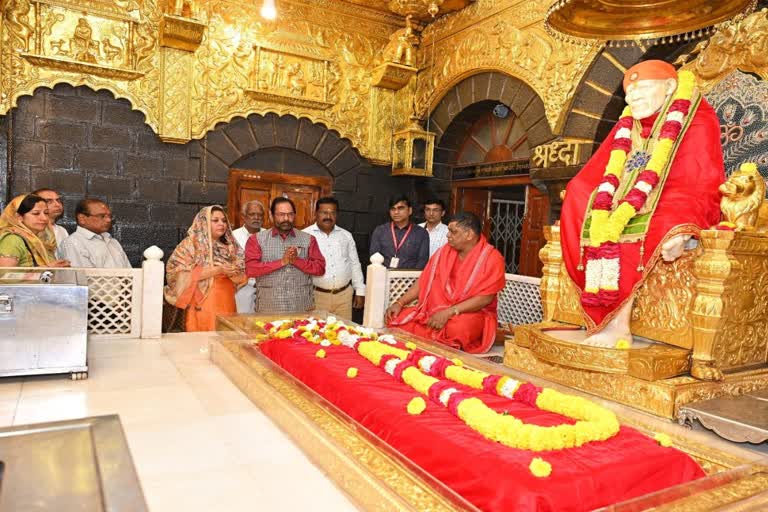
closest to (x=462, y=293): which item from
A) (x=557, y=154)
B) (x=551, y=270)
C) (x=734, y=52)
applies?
(x=551, y=270)

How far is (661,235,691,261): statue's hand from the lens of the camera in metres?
2.65

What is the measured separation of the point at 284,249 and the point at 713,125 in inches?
125

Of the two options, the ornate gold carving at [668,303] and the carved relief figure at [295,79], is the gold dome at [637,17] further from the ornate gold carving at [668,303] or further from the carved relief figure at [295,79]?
the carved relief figure at [295,79]

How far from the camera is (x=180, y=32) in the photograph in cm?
577

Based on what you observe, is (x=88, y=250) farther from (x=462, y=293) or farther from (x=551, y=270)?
(x=551, y=270)

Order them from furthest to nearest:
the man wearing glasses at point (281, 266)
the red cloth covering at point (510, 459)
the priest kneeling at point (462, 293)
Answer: the man wearing glasses at point (281, 266)
the priest kneeling at point (462, 293)
the red cloth covering at point (510, 459)

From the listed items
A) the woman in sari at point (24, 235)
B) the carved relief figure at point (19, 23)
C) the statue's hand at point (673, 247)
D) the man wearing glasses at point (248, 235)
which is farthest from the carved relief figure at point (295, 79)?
the statue's hand at point (673, 247)

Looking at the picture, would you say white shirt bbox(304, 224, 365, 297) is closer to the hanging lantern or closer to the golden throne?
the hanging lantern

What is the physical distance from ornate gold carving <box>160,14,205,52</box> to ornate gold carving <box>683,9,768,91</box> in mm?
4678

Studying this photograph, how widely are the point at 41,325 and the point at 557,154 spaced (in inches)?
170

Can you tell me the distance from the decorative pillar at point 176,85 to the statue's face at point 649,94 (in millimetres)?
4580

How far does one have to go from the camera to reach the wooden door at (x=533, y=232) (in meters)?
5.90

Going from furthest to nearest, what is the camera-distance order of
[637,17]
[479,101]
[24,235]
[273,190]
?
[273,190] < [479,101] < [24,235] < [637,17]

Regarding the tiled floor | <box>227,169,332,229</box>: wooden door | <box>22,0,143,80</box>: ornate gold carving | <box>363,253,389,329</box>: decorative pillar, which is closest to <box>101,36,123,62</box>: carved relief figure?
<box>22,0,143,80</box>: ornate gold carving
